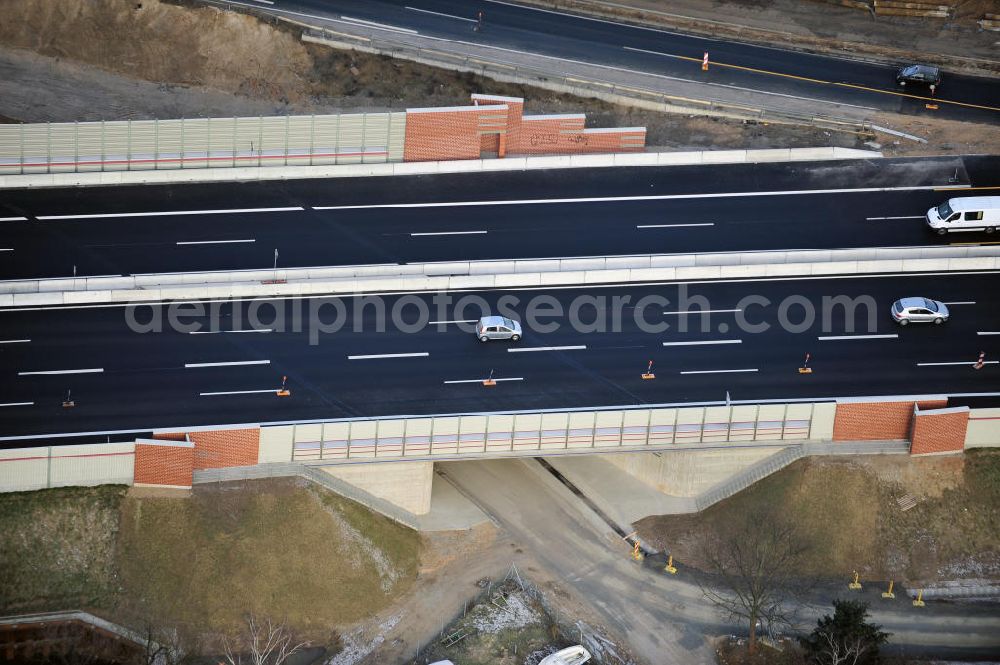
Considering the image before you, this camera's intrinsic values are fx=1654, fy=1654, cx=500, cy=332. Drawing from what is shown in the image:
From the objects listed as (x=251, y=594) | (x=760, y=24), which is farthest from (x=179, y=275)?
(x=760, y=24)

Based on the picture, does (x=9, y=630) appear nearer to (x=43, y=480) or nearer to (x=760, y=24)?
(x=43, y=480)

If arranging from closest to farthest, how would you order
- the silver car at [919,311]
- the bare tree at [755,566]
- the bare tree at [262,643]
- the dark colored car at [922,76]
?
the bare tree at [262,643]
the bare tree at [755,566]
the silver car at [919,311]
the dark colored car at [922,76]

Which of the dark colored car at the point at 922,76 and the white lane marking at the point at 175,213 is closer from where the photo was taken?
the white lane marking at the point at 175,213

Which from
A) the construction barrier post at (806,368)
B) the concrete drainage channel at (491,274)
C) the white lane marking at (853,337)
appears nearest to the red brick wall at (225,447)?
the concrete drainage channel at (491,274)

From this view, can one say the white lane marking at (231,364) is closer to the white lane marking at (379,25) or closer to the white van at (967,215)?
the white lane marking at (379,25)

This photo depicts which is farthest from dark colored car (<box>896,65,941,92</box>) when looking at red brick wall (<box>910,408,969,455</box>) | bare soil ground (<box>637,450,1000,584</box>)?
bare soil ground (<box>637,450,1000,584</box>)

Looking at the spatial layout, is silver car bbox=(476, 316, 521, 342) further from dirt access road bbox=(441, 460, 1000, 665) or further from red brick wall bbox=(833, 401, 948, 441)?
red brick wall bbox=(833, 401, 948, 441)
